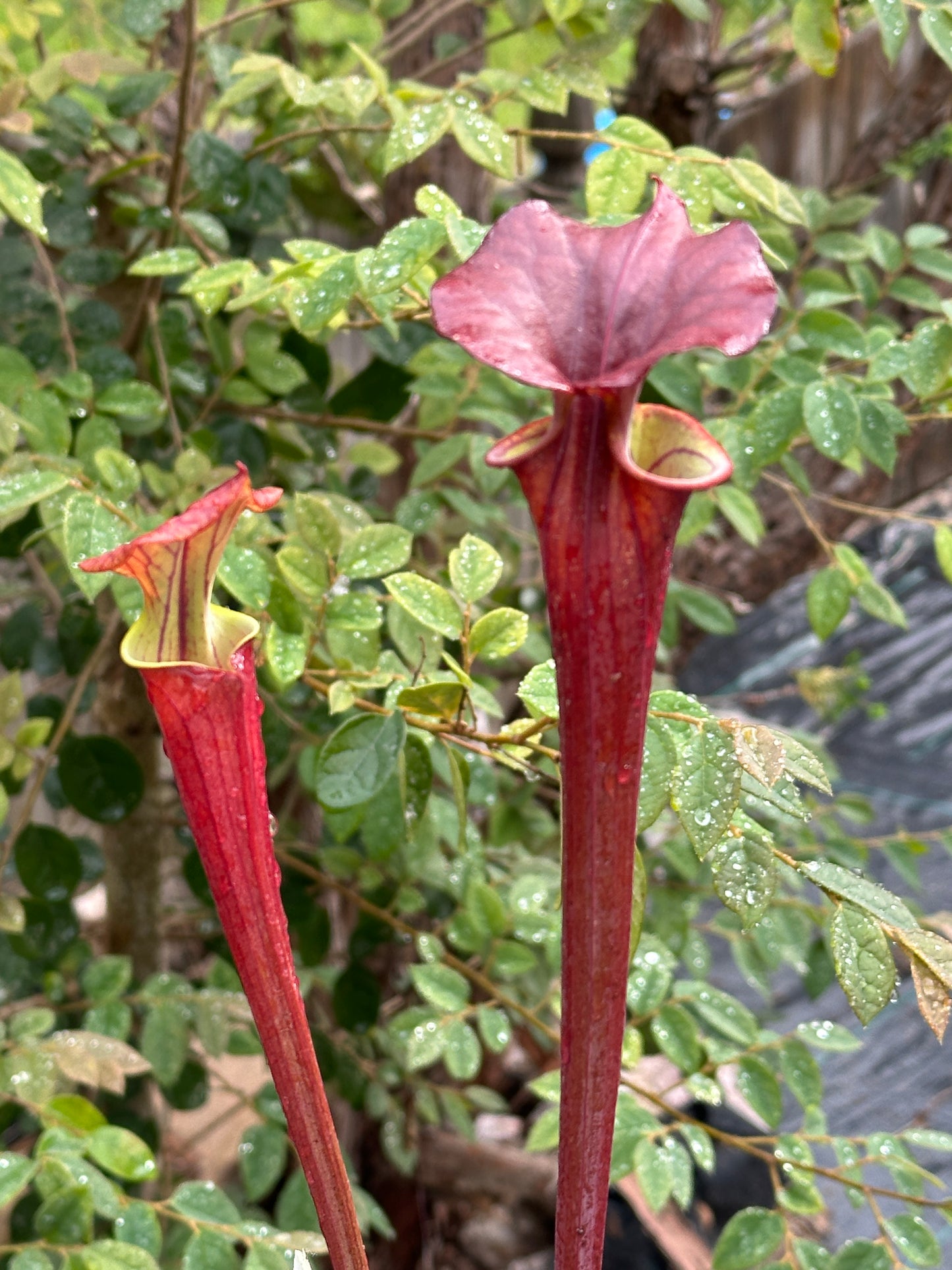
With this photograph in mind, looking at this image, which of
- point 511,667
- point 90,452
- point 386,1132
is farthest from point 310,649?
point 386,1132

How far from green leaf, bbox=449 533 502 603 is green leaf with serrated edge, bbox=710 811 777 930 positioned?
0.51 ft

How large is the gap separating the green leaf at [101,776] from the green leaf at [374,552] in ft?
0.88

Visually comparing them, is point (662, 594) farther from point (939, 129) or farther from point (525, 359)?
point (939, 129)

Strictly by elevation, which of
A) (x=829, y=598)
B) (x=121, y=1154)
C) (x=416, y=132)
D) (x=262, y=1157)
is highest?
(x=416, y=132)

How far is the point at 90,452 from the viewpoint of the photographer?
2.09 feet

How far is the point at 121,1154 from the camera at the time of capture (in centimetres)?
53

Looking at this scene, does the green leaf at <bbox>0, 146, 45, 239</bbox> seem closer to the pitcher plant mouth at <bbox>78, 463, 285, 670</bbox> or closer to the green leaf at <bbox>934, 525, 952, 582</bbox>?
the pitcher plant mouth at <bbox>78, 463, 285, 670</bbox>

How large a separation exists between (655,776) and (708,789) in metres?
0.02

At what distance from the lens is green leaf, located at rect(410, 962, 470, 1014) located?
0.66 meters

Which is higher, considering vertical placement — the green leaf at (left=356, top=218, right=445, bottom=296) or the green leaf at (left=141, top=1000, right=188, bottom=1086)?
the green leaf at (left=356, top=218, right=445, bottom=296)

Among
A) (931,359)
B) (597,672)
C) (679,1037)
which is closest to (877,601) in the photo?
(931,359)

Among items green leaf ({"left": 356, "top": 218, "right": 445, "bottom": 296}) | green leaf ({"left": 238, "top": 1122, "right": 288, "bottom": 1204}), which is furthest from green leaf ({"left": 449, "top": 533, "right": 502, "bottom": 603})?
green leaf ({"left": 238, "top": 1122, "right": 288, "bottom": 1204})

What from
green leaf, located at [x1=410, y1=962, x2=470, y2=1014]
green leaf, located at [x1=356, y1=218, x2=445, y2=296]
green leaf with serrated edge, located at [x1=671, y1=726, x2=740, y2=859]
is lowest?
green leaf, located at [x1=410, y1=962, x2=470, y2=1014]

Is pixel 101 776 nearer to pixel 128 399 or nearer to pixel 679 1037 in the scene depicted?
pixel 128 399
